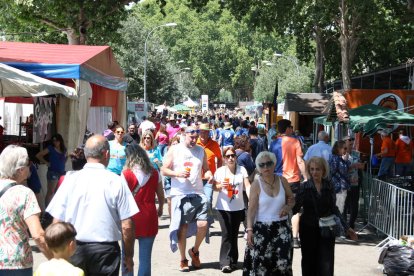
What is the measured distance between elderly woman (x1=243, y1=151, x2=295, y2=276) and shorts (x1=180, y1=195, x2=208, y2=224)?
1.79 metres

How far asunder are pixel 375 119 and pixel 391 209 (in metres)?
2.32

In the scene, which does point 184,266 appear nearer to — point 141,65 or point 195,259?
point 195,259

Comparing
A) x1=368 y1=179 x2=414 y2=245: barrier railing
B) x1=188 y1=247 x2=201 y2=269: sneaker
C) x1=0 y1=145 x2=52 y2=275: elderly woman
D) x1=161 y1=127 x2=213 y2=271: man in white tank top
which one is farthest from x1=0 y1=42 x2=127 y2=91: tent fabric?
x1=0 y1=145 x2=52 y2=275: elderly woman

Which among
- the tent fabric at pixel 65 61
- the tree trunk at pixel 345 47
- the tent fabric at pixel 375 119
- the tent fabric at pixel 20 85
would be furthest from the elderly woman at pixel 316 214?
the tree trunk at pixel 345 47

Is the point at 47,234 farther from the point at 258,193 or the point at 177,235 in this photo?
the point at 177,235

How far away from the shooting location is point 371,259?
10180 millimetres

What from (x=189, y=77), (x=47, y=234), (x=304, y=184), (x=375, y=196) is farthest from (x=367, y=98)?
(x=189, y=77)

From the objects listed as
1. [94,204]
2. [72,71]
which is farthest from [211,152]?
[94,204]

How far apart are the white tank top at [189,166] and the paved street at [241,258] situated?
3.28ft

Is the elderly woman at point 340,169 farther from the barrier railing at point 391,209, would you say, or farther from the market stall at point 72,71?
the market stall at point 72,71

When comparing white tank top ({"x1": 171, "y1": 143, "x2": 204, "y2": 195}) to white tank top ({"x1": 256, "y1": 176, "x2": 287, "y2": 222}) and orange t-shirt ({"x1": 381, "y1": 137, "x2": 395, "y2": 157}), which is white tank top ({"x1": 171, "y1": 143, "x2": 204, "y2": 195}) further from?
orange t-shirt ({"x1": 381, "y1": 137, "x2": 395, "y2": 157})

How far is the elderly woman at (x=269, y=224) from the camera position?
23.1 feet

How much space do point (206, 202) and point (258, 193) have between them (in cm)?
187

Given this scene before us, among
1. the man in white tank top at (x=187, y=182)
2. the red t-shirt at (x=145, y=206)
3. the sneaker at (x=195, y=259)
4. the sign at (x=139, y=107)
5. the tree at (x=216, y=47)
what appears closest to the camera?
the red t-shirt at (x=145, y=206)
